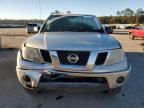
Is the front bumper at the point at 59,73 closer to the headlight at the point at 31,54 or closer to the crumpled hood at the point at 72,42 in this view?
the headlight at the point at 31,54

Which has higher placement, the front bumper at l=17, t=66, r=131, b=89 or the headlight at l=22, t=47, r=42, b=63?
the headlight at l=22, t=47, r=42, b=63

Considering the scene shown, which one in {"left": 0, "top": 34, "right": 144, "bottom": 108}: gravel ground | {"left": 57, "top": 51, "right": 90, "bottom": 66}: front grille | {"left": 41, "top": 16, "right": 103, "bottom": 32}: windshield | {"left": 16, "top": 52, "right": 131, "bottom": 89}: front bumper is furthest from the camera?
{"left": 41, "top": 16, "right": 103, "bottom": 32}: windshield

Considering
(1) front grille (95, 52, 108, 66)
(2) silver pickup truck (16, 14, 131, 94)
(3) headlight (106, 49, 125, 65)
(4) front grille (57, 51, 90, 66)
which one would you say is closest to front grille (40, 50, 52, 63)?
(2) silver pickup truck (16, 14, 131, 94)

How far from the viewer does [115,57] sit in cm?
495

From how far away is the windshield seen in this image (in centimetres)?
662

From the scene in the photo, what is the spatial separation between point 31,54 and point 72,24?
2.13 m

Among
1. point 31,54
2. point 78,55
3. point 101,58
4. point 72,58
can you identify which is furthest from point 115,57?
point 31,54

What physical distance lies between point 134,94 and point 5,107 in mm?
2489

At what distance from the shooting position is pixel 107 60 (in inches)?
191

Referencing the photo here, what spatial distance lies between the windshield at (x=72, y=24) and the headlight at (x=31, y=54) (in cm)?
165

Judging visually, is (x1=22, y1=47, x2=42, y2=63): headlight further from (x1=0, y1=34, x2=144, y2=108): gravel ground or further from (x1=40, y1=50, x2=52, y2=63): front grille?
(x1=0, y1=34, x2=144, y2=108): gravel ground

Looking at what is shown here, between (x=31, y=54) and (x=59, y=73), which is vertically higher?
(x=31, y=54)

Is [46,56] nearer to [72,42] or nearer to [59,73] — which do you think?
[59,73]

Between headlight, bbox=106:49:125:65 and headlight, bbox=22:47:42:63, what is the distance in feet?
3.74
